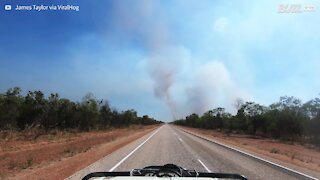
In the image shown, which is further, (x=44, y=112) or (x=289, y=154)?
(x=44, y=112)

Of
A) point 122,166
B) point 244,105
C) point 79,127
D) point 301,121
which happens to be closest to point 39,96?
point 79,127

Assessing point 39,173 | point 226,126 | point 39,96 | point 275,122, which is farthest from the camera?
point 226,126

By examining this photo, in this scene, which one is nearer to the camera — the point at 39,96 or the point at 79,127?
the point at 39,96

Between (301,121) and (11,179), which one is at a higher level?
(301,121)

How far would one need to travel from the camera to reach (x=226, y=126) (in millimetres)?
133500

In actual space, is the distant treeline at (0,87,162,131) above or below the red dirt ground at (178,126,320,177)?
above

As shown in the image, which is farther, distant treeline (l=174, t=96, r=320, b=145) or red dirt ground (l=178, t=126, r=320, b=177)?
distant treeline (l=174, t=96, r=320, b=145)

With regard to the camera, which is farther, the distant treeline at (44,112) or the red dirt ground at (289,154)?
the distant treeline at (44,112)

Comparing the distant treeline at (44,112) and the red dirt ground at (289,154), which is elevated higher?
the distant treeline at (44,112)

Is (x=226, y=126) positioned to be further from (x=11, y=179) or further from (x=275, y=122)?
(x=11, y=179)

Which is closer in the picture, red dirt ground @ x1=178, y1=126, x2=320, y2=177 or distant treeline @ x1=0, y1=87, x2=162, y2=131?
red dirt ground @ x1=178, y1=126, x2=320, y2=177

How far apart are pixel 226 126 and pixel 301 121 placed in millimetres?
54080

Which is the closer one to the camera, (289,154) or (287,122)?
(289,154)

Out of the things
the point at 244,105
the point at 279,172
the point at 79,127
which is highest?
the point at 244,105
